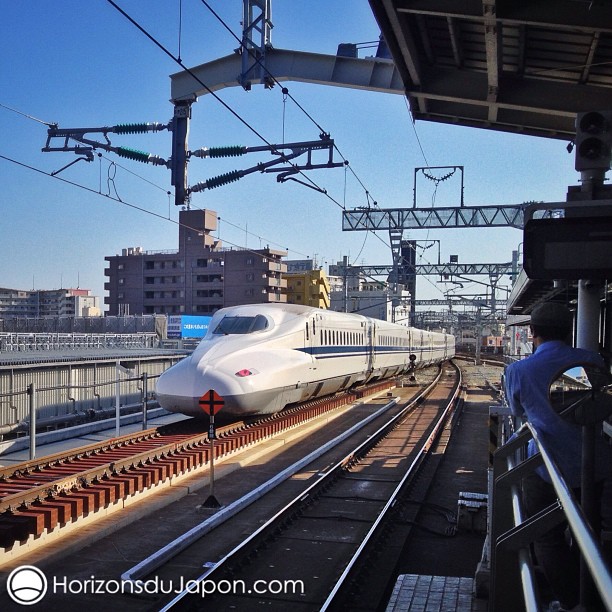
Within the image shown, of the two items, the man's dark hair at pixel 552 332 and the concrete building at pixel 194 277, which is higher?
the concrete building at pixel 194 277

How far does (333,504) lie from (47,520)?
4.09m

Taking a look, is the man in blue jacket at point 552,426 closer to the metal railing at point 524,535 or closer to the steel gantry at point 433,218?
the metal railing at point 524,535

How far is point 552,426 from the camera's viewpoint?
3262mm

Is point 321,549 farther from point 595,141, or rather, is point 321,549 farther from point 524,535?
point 524,535

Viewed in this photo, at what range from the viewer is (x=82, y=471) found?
983 centimetres

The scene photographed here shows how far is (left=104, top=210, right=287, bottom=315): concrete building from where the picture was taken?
7362 centimetres

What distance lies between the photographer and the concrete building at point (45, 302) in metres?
145

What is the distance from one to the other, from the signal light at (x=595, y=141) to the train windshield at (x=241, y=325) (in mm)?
10639

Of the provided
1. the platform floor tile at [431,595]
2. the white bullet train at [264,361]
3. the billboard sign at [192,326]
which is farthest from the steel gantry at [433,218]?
the billboard sign at [192,326]

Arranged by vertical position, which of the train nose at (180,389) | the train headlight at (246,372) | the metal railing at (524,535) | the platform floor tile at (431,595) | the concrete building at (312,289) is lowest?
the platform floor tile at (431,595)

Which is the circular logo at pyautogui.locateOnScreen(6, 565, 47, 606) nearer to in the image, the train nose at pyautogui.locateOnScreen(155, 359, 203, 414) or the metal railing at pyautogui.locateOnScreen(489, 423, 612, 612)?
the metal railing at pyautogui.locateOnScreen(489, 423, 612, 612)

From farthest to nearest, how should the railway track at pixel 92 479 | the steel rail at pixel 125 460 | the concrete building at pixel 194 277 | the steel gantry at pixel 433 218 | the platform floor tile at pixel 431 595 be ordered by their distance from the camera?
the concrete building at pixel 194 277 < the steel gantry at pixel 433 218 < the steel rail at pixel 125 460 < the railway track at pixel 92 479 < the platform floor tile at pixel 431 595

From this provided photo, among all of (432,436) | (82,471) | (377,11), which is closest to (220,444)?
(82,471)

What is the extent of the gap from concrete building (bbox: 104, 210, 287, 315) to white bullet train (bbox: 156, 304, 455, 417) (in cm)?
5091
